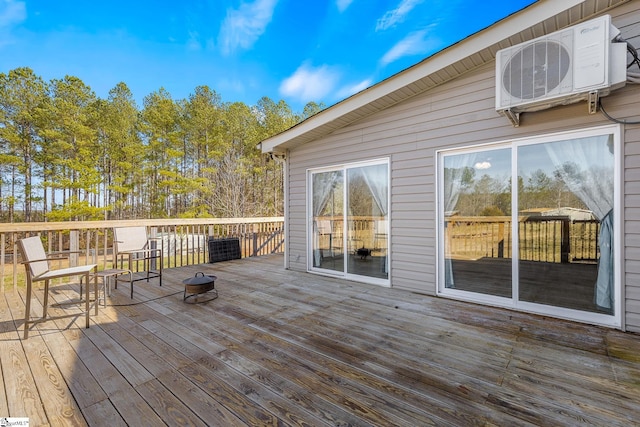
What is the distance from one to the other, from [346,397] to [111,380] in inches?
62.3

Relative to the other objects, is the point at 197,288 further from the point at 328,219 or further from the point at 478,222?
the point at 478,222

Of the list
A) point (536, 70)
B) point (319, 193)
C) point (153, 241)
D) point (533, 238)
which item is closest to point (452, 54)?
point (536, 70)

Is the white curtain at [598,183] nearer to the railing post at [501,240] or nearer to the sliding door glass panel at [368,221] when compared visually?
the railing post at [501,240]

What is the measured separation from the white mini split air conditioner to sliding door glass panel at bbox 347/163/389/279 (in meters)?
1.83

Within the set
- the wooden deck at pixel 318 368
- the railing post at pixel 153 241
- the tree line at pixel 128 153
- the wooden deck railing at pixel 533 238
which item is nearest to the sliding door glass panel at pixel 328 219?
the wooden deck at pixel 318 368

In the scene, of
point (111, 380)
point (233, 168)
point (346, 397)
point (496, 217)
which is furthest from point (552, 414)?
point (233, 168)

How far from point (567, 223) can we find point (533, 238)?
13.6 inches

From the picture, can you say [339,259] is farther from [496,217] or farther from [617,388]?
[617,388]

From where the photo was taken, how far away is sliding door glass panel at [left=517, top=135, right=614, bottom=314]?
2793mm

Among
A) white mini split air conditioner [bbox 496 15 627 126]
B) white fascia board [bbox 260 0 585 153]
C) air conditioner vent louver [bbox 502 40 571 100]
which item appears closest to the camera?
white mini split air conditioner [bbox 496 15 627 126]

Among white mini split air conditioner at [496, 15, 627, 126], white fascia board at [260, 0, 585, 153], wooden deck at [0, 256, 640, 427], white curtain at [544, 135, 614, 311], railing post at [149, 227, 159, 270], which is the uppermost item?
white fascia board at [260, 0, 585, 153]

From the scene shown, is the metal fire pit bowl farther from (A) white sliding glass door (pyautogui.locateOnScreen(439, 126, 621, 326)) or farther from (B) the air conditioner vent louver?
(B) the air conditioner vent louver

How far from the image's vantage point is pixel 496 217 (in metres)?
3.40

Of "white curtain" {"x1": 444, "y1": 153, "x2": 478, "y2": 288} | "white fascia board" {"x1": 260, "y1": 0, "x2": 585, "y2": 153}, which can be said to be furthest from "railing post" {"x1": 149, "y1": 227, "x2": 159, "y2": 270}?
"white curtain" {"x1": 444, "y1": 153, "x2": 478, "y2": 288}
